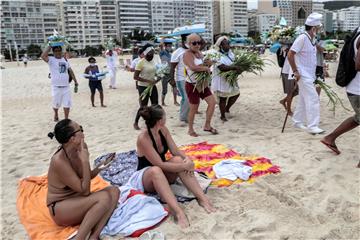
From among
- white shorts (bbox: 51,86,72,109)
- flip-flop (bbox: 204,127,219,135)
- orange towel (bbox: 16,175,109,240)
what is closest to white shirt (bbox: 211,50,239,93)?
flip-flop (bbox: 204,127,219,135)

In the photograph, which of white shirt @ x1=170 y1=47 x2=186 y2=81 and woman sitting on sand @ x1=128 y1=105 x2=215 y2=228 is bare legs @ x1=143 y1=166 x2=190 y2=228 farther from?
white shirt @ x1=170 y1=47 x2=186 y2=81

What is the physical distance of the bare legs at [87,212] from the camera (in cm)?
296

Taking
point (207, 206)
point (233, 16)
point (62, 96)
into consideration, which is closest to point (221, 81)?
point (62, 96)

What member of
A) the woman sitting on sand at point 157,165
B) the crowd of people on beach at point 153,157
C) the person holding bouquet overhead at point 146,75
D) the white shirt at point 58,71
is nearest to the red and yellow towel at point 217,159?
the woman sitting on sand at point 157,165

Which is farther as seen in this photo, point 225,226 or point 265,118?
point 265,118

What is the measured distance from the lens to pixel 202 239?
2934 millimetres

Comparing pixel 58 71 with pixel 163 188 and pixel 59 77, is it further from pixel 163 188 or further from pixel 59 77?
pixel 163 188

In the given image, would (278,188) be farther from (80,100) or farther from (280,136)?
(80,100)

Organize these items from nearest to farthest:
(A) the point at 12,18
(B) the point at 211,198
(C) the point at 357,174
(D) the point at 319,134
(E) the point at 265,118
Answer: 1. (B) the point at 211,198
2. (C) the point at 357,174
3. (D) the point at 319,134
4. (E) the point at 265,118
5. (A) the point at 12,18

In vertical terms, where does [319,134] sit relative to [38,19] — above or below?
below

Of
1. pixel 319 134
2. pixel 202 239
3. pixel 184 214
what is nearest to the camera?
pixel 202 239

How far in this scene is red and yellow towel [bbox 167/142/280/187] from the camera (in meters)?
4.05

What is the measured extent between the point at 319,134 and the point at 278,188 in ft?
6.98

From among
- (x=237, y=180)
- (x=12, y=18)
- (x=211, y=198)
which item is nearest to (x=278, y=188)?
(x=237, y=180)
